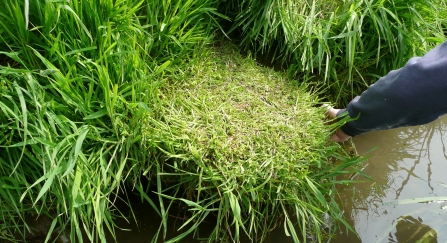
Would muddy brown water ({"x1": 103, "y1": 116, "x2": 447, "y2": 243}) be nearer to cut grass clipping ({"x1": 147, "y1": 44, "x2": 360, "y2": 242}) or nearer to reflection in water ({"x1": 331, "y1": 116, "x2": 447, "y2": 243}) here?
reflection in water ({"x1": 331, "y1": 116, "x2": 447, "y2": 243})

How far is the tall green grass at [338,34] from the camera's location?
1.83m

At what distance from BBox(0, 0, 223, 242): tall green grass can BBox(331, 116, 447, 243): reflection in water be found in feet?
3.38

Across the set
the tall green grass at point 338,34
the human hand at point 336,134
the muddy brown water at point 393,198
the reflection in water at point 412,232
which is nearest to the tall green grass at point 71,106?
the muddy brown water at point 393,198

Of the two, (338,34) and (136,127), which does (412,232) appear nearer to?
(338,34)

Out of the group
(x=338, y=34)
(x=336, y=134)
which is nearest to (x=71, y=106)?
(x=336, y=134)

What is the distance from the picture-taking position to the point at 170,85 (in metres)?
1.67

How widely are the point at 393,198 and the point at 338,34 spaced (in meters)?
0.84

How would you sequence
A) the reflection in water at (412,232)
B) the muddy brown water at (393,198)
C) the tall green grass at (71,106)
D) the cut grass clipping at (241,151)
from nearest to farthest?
the tall green grass at (71,106)
the cut grass clipping at (241,151)
the muddy brown water at (393,198)
the reflection in water at (412,232)

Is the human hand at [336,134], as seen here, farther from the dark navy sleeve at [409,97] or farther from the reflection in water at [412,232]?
the reflection in water at [412,232]

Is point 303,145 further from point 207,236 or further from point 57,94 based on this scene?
point 57,94

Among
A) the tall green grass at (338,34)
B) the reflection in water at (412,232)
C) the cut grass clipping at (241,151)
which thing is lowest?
the reflection in water at (412,232)

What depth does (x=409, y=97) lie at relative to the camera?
135 cm

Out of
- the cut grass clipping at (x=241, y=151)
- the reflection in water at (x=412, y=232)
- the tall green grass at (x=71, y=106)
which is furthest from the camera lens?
the reflection in water at (x=412, y=232)

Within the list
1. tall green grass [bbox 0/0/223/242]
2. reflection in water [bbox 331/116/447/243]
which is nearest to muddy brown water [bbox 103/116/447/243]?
reflection in water [bbox 331/116/447/243]
